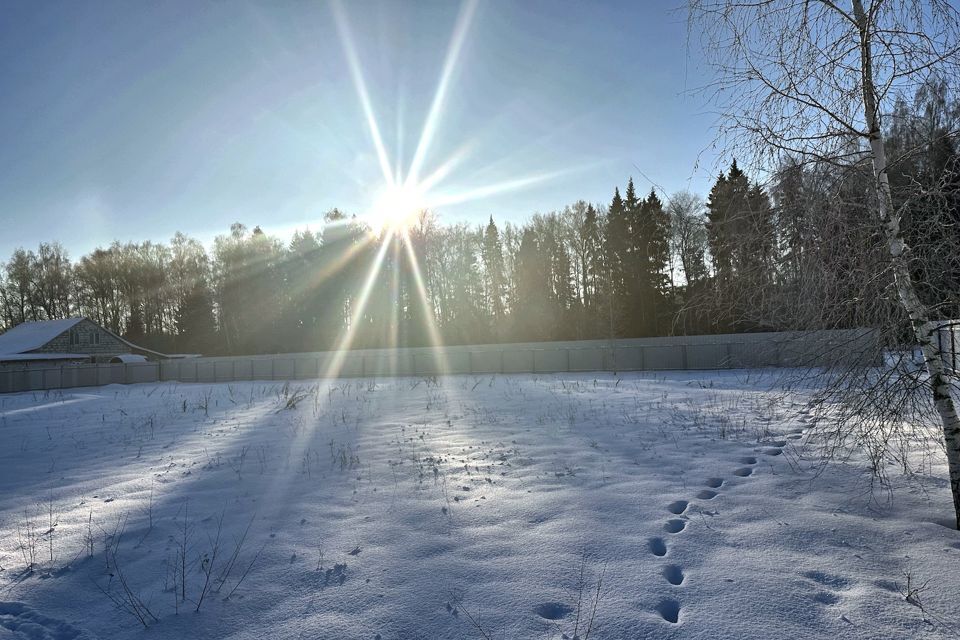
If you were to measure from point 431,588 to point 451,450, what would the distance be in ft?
12.1

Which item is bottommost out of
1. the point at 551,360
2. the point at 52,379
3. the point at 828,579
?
the point at 828,579

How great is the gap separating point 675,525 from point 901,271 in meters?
2.54

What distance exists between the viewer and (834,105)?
3596mm

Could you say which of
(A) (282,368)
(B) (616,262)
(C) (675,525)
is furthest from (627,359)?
(A) (282,368)

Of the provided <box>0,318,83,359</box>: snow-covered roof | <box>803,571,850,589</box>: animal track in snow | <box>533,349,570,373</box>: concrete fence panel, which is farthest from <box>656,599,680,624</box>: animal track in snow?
<box>0,318,83,359</box>: snow-covered roof

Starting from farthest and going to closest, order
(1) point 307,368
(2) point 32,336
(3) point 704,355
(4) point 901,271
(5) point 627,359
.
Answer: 1. (2) point 32,336
2. (1) point 307,368
3. (5) point 627,359
4. (3) point 704,355
5. (4) point 901,271

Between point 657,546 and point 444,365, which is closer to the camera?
point 657,546

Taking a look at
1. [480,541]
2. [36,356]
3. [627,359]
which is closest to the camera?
[480,541]

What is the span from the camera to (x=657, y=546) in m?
3.62

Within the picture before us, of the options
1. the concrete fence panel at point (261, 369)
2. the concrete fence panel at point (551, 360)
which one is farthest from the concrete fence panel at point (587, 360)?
the concrete fence panel at point (261, 369)

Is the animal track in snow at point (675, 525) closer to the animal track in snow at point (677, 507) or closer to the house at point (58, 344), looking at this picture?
the animal track in snow at point (677, 507)

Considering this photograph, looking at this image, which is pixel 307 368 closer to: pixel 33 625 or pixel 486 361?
pixel 486 361

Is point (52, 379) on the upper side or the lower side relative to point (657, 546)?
upper

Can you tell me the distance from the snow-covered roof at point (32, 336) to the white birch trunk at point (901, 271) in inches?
1864
